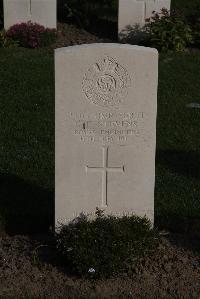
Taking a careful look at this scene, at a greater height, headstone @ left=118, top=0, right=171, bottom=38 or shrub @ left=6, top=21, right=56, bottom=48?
headstone @ left=118, top=0, right=171, bottom=38

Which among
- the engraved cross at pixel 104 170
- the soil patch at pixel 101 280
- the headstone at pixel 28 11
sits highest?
the headstone at pixel 28 11

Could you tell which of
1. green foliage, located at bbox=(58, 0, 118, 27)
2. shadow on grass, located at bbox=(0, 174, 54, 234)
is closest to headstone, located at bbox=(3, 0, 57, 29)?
green foliage, located at bbox=(58, 0, 118, 27)

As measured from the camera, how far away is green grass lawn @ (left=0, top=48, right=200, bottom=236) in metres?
7.83

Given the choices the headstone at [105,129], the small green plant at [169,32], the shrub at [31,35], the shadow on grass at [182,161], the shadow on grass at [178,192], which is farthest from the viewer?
the shrub at [31,35]

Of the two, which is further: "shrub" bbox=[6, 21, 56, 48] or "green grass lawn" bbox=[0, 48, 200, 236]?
"shrub" bbox=[6, 21, 56, 48]

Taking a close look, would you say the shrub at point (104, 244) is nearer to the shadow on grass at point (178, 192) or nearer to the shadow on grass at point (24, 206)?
the shadow on grass at point (24, 206)

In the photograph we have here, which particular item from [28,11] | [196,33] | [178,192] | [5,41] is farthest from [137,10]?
[178,192]

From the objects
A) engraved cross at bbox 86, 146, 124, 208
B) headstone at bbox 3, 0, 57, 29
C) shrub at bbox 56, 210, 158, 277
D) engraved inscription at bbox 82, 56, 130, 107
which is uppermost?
headstone at bbox 3, 0, 57, 29

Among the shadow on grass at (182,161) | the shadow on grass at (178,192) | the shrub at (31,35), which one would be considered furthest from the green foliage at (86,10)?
the shadow on grass at (178,192)

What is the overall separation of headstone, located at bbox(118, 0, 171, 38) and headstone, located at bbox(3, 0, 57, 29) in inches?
49.5

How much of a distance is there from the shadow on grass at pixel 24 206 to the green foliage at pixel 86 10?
26.2ft

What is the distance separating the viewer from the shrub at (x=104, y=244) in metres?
6.54

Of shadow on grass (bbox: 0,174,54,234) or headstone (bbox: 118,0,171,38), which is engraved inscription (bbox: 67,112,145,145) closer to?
shadow on grass (bbox: 0,174,54,234)

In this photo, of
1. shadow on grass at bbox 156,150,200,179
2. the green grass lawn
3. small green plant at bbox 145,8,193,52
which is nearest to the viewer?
the green grass lawn
